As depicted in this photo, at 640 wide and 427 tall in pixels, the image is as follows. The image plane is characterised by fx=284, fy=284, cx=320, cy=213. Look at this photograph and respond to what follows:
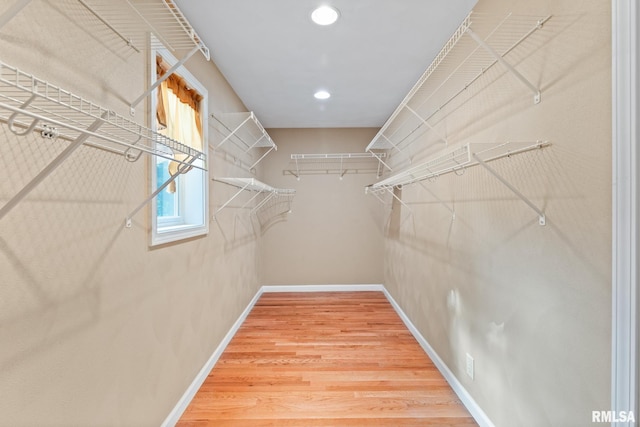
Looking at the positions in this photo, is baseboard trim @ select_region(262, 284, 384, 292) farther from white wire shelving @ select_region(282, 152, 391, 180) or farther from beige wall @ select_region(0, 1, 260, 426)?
beige wall @ select_region(0, 1, 260, 426)

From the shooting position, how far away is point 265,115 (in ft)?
11.4

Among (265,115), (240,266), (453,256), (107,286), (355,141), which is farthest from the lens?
(355,141)

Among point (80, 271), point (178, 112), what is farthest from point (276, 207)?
point (80, 271)

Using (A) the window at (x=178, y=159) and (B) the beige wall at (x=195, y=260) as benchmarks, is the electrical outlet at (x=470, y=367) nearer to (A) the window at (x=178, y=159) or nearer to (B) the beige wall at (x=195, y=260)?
(B) the beige wall at (x=195, y=260)

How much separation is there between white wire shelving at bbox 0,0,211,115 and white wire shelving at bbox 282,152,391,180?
8.19ft

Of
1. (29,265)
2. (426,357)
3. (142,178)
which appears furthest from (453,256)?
(29,265)


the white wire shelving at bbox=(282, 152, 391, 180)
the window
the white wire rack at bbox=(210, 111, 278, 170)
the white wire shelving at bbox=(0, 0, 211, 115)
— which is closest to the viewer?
the white wire shelving at bbox=(0, 0, 211, 115)

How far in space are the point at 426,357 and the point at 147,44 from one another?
2.73m

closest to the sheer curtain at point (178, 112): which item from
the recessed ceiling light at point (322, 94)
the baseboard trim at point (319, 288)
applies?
the recessed ceiling light at point (322, 94)

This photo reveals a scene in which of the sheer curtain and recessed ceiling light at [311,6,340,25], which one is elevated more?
recessed ceiling light at [311,6,340,25]

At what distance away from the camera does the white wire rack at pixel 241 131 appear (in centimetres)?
230

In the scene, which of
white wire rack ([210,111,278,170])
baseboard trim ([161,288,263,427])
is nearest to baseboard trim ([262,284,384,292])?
baseboard trim ([161,288,263,427])

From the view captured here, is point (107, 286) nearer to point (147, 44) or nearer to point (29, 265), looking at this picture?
point (29, 265)

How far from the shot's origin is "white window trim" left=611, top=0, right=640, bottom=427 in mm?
771
